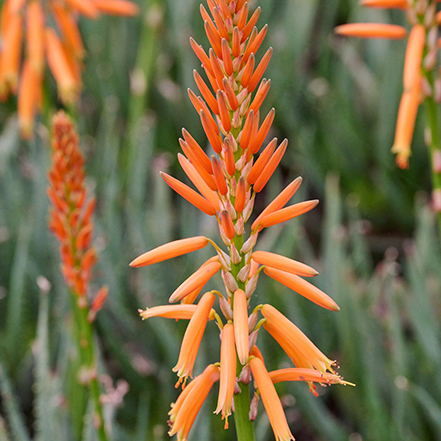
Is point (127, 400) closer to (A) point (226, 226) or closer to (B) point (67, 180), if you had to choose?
(B) point (67, 180)

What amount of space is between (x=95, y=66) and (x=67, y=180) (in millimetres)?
2134

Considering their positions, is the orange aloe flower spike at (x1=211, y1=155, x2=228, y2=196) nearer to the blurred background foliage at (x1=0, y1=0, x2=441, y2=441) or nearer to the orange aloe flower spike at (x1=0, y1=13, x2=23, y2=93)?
the blurred background foliage at (x1=0, y1=0, x2=441, y2=441)

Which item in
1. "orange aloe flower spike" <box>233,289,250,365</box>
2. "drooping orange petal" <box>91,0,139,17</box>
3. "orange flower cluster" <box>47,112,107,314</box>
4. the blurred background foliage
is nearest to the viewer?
"orange aloe flower spike" <box>233,289,250,365</box>

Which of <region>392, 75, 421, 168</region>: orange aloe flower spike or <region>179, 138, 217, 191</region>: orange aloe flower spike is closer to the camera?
<region>179, 138, 217, 191</region>: orange aloe flower spike

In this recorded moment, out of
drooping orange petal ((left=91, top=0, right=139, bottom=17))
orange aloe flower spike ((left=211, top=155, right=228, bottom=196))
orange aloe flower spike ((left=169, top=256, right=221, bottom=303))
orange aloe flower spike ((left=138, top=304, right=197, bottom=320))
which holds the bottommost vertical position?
orange aloe flower spike ((left=138, top=304, right=197, bottom=320))

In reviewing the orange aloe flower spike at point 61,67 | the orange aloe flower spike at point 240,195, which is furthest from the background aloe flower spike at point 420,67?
the orange aloe flower spike at point 61,67

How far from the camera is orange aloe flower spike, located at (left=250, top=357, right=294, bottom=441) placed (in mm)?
560

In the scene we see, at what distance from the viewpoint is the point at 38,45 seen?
179 cm

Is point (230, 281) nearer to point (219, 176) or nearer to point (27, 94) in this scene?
point (219, 176)

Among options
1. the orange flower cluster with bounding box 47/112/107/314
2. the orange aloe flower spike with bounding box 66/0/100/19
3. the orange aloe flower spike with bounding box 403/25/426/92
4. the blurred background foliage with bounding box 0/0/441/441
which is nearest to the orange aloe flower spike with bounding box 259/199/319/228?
the orange flower cluster with bounding box 47/112/107/314

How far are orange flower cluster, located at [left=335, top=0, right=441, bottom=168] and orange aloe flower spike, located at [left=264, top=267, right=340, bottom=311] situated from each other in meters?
0.59

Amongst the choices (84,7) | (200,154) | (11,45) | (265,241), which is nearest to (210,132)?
(200,154)

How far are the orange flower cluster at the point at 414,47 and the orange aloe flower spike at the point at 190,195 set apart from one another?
605 mm

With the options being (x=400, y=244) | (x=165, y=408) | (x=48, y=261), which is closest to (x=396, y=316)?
(x=165, y=408)
